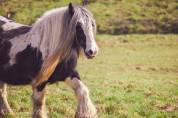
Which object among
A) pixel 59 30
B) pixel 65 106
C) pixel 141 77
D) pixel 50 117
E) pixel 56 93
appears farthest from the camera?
pixel 141 77

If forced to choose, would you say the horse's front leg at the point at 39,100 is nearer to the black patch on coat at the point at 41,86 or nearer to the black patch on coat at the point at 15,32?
the black patch on coat at the point at 41,86

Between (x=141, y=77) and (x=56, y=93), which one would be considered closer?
(x=56, y=93)

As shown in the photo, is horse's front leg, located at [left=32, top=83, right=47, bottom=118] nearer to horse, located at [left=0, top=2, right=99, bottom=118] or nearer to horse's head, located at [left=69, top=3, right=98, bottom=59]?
horse, located at [left=0, top=2, right=99, bottom=118]

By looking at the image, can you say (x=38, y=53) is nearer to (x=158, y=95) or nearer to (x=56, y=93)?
(x=56, y=93)

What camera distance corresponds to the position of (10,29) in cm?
1002

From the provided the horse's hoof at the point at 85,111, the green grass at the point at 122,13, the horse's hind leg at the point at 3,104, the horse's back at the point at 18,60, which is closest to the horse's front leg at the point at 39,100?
the horse's back at the point at 18,60

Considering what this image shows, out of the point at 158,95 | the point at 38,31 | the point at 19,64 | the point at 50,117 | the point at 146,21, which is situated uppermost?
the point at 38,31

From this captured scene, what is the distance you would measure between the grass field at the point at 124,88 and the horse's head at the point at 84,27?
987 millimetres

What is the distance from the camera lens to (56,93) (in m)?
13.7

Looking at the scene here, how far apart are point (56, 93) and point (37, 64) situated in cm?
501

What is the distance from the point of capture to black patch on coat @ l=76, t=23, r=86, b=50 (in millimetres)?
8266

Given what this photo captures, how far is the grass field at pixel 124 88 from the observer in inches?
445

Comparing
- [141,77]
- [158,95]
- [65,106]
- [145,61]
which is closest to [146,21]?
[145,61]

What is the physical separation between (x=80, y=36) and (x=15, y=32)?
6.38ft
